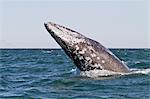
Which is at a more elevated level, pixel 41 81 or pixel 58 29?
pixel 58 29

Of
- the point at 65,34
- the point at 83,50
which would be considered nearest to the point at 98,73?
the point at 83,50

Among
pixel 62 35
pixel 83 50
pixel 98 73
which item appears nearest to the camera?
pixel 62 35

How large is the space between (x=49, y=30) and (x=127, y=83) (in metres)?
2.90

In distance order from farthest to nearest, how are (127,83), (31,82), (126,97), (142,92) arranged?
1. (31,82)
2. (127,83)
3. (142,92)
4. (126,97)

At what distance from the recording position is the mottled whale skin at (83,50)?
44.5 feet

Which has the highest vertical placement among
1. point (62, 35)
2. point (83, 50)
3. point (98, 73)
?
point (62, 35)

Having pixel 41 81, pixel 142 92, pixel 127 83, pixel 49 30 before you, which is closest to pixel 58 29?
pixel 49 30

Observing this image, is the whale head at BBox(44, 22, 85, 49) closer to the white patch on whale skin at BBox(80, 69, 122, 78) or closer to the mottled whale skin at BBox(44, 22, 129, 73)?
the mottled whale skin at BBox(44, 22, 129, 73)

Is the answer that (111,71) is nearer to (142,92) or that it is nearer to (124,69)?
(124,69)

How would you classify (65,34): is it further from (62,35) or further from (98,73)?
(98,73)

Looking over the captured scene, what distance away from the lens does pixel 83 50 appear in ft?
45.3

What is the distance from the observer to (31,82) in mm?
13906

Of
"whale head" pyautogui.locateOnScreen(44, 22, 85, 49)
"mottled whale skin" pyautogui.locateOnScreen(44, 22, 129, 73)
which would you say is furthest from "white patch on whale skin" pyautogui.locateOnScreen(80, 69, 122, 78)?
"whale head" pyautogui.locateOnScreen(44, 22, 85, 49)

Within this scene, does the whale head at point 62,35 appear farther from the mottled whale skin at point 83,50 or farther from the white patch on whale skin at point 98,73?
the white patch on whale skin at point 98,73
